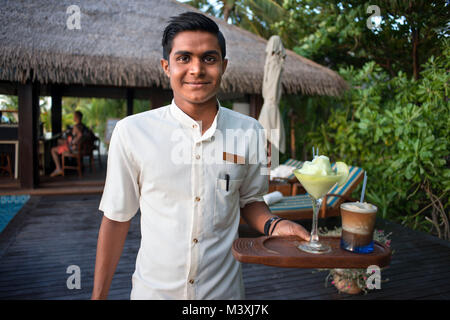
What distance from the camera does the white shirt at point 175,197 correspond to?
1149 mm

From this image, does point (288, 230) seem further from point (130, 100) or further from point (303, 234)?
point (130, 100)

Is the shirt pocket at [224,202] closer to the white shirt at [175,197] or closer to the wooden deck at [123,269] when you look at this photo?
the white shirt at [175,197]

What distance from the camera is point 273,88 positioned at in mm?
5648

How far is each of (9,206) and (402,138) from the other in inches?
243

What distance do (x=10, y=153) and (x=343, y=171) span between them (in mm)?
8242

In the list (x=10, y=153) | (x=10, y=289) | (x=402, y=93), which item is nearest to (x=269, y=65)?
(x=402, y=93)

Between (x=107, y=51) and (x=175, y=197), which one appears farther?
(x=107, y=51)

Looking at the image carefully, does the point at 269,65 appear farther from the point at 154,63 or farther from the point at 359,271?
the point at 359,271

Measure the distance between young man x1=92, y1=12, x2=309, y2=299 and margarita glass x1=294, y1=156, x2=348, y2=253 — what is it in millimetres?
56

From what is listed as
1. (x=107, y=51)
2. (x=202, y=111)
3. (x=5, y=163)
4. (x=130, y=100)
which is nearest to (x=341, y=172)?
(x=202, y=111)

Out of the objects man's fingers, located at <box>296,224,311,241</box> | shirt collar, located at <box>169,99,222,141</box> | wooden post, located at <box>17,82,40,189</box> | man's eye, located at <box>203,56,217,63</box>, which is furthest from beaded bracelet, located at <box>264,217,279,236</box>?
wooden post, located at <box>17,82,40,189</box>

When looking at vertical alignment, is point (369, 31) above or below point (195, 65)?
above

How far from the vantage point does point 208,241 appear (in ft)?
3.89

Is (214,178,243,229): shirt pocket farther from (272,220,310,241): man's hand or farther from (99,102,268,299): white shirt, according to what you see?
(272,220,310,241): man's hand
